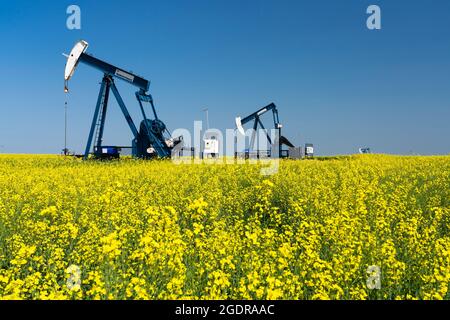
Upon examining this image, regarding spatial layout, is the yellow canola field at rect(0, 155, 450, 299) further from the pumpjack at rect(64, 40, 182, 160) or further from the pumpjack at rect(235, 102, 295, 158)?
the pumpjack at rect(235, 102, 295, 158)

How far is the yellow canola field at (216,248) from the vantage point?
4.05 metres

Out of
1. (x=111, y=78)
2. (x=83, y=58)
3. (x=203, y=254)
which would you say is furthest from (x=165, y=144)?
(x=203, y=254)

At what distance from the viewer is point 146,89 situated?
27938mm

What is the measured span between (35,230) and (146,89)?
884 inches

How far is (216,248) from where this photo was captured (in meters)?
5.12

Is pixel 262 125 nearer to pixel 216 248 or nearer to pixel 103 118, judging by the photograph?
pixel 103 118

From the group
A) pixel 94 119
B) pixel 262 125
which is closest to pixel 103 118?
pixel 94 119

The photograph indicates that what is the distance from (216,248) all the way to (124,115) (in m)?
23.9

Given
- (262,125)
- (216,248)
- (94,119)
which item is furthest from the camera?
(262,125)

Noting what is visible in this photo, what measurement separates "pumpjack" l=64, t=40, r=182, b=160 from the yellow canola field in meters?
14.7

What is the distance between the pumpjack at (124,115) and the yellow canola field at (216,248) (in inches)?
580

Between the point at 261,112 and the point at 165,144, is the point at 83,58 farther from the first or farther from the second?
the point at 261,112
